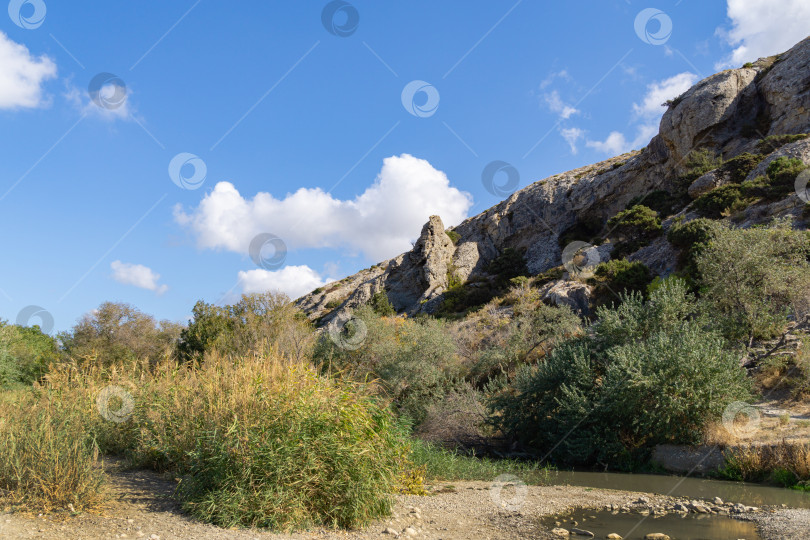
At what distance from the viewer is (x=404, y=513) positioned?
8.23m

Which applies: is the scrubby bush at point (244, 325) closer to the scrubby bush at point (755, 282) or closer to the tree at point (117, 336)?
the tree at point (117, 336)

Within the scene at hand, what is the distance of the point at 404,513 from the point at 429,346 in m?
14.5

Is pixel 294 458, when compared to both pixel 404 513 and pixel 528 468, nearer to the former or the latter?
pixel 404 513

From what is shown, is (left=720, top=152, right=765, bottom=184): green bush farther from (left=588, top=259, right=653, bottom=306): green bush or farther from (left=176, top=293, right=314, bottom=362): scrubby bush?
(left=176, top=293, right=314, bottom=362): scrubby bush

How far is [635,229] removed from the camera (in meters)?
37.6

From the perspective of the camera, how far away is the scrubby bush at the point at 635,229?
3578 cm

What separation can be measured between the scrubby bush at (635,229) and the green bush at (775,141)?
8202 millimetres

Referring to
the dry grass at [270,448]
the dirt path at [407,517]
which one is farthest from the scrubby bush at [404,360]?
the dry grass at [270,448]

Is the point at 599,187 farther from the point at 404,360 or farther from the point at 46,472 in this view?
the point at 46,472

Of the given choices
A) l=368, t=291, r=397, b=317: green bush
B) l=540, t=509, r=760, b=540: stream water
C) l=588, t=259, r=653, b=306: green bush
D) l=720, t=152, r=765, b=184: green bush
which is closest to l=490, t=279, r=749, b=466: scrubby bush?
l=540, t=509, r=760, b=540: stream water

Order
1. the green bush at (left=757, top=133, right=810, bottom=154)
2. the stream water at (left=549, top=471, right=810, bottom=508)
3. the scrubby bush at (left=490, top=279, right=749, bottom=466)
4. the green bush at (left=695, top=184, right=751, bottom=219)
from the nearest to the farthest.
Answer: the stream water at (left=549, top=471, right=810, bottom=508)
the scrubby bush at (left=490, top=279, right=749, bottom=466)
the green bush at (left=695, top=184, right=751, bottom=219)
the green bush at (left=757, top=133, right=810, bottom=154)

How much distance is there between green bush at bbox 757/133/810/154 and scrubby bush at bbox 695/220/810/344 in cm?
1942

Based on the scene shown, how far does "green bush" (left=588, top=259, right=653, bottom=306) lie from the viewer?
2942 cm

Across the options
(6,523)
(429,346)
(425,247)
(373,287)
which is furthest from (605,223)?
(6,523)
